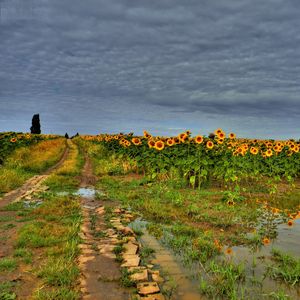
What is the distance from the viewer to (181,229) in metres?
7.22

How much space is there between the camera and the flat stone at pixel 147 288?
174 inches

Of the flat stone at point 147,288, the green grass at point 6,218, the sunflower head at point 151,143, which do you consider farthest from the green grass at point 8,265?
the sunflower head at point 151,143

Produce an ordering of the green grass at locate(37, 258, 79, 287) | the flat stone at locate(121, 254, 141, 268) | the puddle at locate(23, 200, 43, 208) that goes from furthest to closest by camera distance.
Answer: the puddle at locate(23, 200, 43, 208) → the flat stone at locate(121, 254, 141, 268) → the green grass at locate(37, 258, 79, 287)

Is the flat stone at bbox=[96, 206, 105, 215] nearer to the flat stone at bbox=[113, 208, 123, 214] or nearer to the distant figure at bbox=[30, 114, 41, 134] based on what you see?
the flat stone at bbox=[113, 208, 123, 214]

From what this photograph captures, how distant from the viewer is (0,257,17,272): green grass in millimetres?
5141

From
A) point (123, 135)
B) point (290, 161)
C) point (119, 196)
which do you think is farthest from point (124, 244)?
point (123, 135)

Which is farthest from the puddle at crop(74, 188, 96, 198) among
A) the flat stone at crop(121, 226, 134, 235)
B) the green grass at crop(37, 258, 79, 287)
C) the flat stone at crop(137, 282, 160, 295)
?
the flat stone at crop(137, 282, 160, 295)

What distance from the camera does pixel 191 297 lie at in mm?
4367

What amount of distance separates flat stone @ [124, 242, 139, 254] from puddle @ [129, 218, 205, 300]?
1.13 feet

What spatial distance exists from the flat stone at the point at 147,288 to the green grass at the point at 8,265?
194 cm

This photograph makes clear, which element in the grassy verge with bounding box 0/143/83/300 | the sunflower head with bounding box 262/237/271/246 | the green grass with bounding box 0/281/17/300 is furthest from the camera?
the sunflower head with bounding box 262/237/271/246

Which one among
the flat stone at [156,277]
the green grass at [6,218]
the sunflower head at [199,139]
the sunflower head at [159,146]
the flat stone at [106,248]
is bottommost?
the flat stone at [156,277]

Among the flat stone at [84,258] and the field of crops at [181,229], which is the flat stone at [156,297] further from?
the flat stone at [84,258]

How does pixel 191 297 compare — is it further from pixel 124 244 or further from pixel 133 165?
pixel 133 165
